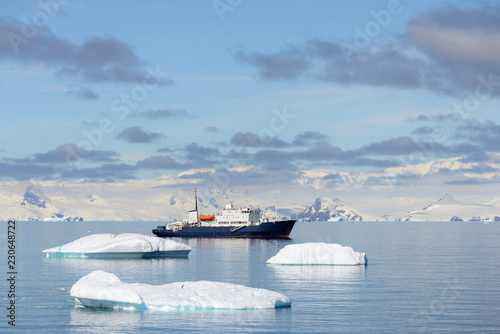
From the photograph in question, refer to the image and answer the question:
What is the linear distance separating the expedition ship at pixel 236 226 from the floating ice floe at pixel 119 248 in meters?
64.6

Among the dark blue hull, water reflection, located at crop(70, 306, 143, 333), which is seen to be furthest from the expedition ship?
water reflection, located at crop(70, 306, 143, 333)

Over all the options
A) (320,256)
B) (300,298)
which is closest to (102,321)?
(300,298)

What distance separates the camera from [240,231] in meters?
158

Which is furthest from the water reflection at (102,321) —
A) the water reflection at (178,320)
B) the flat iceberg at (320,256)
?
the flat iceberg at (320,256)

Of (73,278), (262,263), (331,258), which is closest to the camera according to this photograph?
(73,278)

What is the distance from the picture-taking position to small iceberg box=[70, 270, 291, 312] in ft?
144

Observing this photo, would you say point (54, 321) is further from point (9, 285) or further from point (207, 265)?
point (207, 265)

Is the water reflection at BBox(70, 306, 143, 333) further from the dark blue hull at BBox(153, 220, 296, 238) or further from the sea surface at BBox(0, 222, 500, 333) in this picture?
the dark blue hull at BBox(153, 220, 296, 238)

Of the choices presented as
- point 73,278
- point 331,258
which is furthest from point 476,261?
point 73,278

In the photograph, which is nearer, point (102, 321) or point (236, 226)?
point (102, 321)

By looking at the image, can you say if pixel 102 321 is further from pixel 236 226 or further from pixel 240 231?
pixel 236 226

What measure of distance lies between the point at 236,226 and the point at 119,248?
71583 mm

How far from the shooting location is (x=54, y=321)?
42031mm

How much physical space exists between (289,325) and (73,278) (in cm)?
3189
